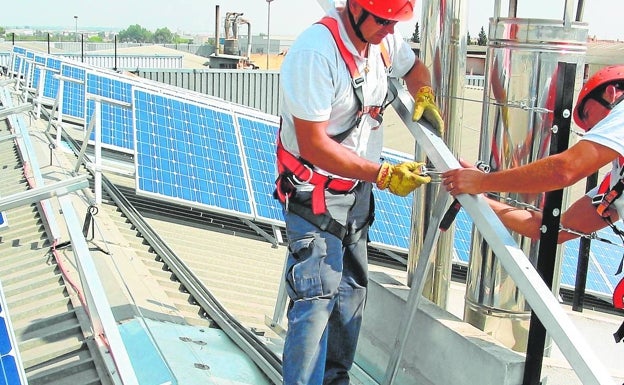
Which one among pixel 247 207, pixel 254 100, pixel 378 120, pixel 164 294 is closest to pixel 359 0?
pixel 378 120

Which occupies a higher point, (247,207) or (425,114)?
(425,114)

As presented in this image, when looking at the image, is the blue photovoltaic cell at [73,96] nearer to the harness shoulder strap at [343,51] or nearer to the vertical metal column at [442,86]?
the vertical metal column at [442,86]

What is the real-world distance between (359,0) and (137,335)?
6.33 ft

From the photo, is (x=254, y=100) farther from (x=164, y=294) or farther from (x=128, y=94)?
(x=164, y=294)

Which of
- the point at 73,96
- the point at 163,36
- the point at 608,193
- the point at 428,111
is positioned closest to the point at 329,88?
the point at 428,111

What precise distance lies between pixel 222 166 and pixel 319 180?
572cm

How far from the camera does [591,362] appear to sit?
2.42 meters

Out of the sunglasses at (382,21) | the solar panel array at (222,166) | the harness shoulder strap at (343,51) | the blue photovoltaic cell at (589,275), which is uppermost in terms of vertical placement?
the sunglasses at (382,21)

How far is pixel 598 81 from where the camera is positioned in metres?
3.16

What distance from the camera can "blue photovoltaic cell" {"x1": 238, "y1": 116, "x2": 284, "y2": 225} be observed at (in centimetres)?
814

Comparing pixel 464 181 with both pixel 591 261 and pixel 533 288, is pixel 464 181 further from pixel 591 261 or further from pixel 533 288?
pixel 591 261

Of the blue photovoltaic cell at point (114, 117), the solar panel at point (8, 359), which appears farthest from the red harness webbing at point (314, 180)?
the blue photovoltaic cell at point (114, 117)

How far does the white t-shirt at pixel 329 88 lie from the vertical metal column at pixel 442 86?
515 millimetres

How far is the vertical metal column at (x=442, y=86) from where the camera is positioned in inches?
160
